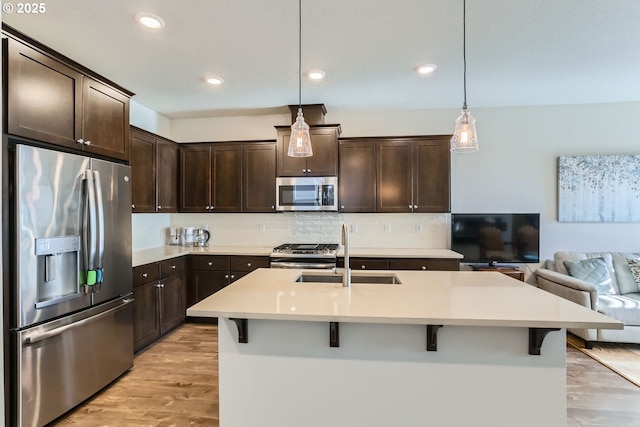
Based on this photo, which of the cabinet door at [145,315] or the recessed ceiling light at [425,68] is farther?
the cabinet door at [145,315]

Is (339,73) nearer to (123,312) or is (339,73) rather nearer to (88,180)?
(88,180)

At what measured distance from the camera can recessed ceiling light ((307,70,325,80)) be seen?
125 inches

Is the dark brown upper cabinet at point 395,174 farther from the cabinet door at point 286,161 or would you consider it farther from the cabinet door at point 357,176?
the cabinet door at point 286,161

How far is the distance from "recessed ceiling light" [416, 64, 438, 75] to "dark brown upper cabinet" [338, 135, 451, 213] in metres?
0.97

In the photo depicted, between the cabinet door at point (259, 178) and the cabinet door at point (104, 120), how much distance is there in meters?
1.56

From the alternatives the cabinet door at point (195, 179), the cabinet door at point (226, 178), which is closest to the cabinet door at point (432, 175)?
the cabinet door at point (226, 178)

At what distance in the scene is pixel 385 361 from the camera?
1.92 metres

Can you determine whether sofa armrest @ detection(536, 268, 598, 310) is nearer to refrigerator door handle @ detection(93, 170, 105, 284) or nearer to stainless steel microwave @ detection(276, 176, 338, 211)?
stainless steel microwave @ detection(276, 176, 338, 211)

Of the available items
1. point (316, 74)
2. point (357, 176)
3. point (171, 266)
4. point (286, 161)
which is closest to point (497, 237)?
point (357, 176)

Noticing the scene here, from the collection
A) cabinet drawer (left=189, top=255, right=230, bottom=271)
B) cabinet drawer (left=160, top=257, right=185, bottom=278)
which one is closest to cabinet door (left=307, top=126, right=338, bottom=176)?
cabinet drawer (left=189, top=255, right=230, bottom=271)

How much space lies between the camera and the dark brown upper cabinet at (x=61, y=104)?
6.68 ft

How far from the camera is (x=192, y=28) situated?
2471 mm

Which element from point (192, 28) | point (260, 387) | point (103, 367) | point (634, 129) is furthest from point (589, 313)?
point (634, 129)

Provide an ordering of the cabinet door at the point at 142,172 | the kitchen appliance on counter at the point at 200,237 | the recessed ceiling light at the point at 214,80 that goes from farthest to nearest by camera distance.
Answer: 1. the kitchen appliance on counter at the point at 200,237
2. the cabinet door at the point at 142,172
3. the recessed ceiling light at the point at 214,80
